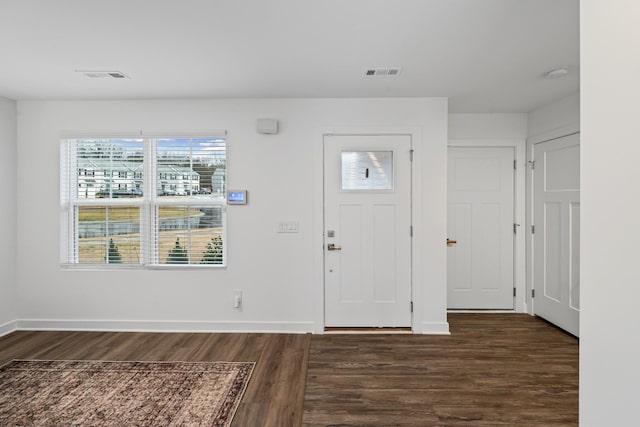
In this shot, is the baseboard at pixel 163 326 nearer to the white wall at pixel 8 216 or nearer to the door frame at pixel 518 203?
the white wall at pixel 8 216

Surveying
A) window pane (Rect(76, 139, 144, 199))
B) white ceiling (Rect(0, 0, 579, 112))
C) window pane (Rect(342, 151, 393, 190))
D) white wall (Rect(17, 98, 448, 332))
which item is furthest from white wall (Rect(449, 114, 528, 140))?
window pane (Rect(76, 139, 144, 199))

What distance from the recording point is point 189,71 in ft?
9.77

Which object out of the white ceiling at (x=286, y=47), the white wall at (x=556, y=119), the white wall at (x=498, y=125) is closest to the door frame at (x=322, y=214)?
the white ceiling at (x=286, y=47)

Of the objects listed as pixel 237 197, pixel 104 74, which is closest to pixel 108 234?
pixel 237 197

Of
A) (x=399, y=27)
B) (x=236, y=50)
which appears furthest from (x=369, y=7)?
(x=236, y=50)

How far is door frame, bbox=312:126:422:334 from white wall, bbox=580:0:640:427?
2584 mm

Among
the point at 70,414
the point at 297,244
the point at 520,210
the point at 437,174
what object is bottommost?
the point at 70,414

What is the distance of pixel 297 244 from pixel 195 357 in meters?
1.43

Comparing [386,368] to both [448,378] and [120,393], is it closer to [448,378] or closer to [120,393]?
[448,378]

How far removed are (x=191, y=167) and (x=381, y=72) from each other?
2178mm

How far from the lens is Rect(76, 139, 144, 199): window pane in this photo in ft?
12.6

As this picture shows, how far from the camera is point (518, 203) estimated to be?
438 cm

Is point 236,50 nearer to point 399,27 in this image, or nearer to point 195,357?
point 399,27

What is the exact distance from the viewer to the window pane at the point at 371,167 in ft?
12.3
